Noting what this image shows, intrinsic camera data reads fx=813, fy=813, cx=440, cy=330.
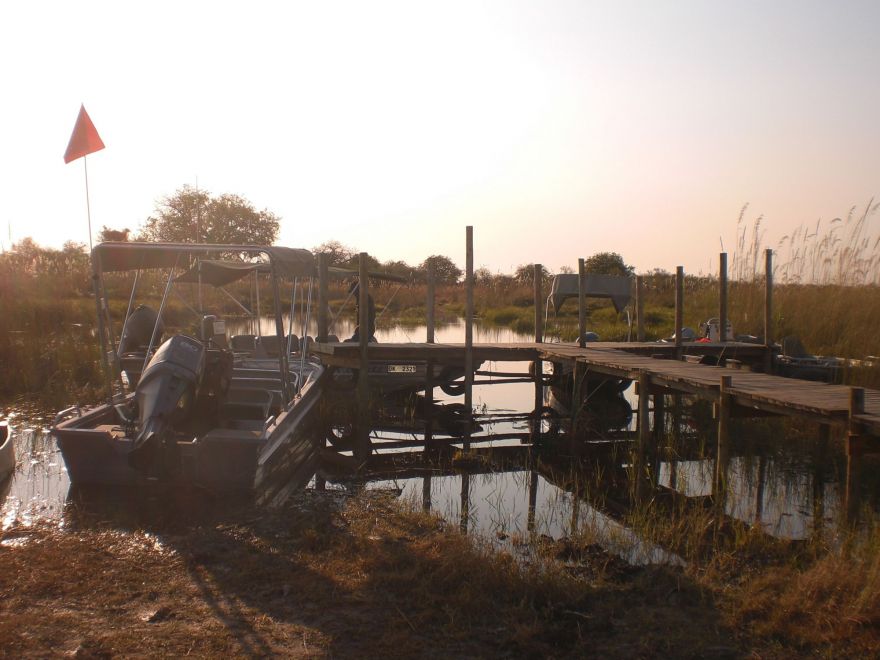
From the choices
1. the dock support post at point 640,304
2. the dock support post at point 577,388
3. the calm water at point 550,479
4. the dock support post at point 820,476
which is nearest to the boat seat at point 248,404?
the calm water at point 550,479

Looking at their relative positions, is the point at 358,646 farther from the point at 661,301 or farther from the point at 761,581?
the point at 661,301

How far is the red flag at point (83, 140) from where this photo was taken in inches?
332

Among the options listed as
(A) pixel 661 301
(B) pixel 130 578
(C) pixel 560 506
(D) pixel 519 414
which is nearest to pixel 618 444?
(D) pixel 519 414

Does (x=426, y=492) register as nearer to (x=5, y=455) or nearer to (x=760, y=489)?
(x=760, y=489)

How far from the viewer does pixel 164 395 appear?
723 centimetres

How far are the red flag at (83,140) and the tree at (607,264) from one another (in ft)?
125

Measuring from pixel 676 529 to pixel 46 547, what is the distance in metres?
4.96

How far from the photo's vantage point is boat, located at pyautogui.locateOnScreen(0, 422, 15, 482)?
27.7 ft

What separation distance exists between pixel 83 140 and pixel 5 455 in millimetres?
3407

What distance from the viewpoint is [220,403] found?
28.3 feet

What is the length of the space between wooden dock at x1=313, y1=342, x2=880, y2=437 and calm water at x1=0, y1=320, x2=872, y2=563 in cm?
92

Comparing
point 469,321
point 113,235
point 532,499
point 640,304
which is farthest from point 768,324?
point 113,235

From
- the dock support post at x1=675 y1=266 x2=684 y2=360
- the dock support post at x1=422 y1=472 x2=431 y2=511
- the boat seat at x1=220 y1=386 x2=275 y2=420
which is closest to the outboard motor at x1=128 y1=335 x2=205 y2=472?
the boat seat at x1=220 y1=386 x2=275 y2=420

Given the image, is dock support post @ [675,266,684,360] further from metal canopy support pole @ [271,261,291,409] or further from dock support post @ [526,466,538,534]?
metal canopy support pole @ [271,261,291,409]
